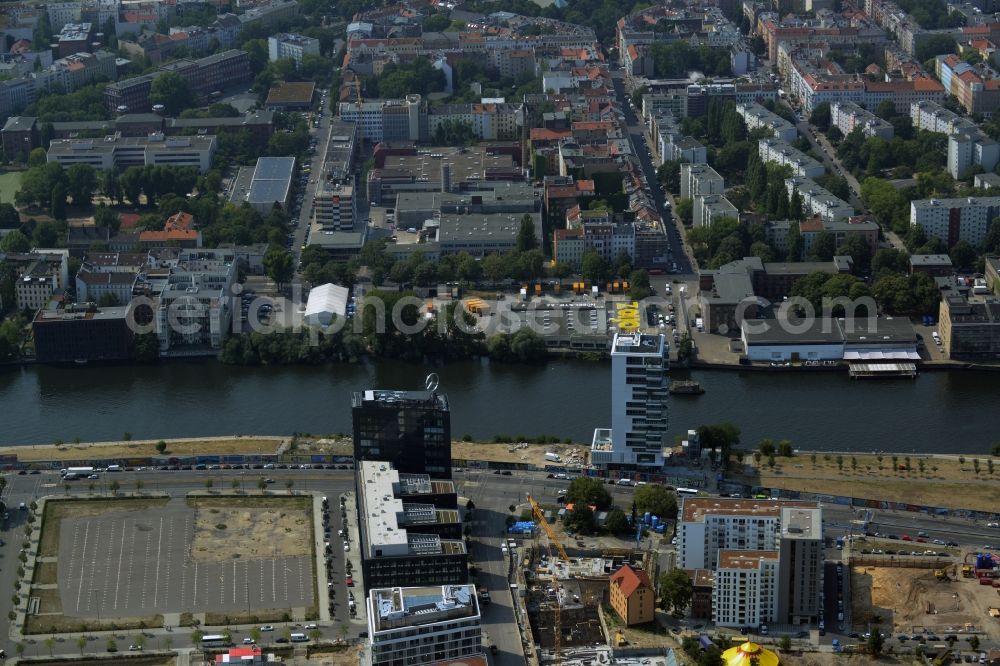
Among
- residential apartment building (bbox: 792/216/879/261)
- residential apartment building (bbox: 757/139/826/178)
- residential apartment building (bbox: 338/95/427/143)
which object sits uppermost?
residential apartment building (bbox: 338/95/427/143)

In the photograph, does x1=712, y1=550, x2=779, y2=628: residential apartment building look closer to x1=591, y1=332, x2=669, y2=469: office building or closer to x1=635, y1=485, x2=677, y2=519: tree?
x1=635, y1=485, x2=677, y2=519: tree

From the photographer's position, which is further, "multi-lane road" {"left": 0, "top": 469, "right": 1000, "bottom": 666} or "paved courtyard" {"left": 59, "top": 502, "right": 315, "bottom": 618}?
"paved courtyard" {"left": 59, "top": 502, "right": 315, "bottom": 618}

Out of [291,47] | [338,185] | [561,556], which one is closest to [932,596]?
[561,556]

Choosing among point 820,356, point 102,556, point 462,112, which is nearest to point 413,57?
point 462,112

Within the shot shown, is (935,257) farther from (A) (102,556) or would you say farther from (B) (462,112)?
(A) (102,556)

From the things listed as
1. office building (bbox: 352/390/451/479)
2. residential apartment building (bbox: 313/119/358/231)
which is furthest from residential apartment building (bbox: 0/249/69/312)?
office building (bbox: 352/390/451/479)

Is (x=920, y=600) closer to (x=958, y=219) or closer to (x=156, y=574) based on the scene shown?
(x=156, y=574)

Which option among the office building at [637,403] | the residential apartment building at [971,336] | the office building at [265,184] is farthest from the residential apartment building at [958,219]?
the office building at [265,184]
